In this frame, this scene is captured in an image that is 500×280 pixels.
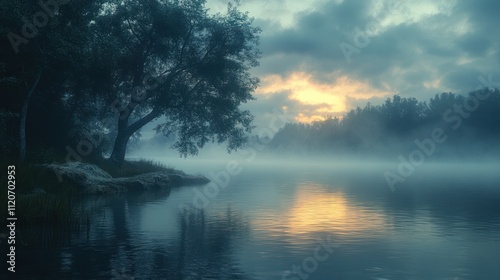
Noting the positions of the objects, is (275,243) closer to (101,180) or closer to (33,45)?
(33,45)

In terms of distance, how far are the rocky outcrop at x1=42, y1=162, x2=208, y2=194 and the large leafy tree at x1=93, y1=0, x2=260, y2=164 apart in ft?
19.9

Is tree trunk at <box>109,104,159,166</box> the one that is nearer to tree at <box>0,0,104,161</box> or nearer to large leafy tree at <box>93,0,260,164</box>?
large leafy tree at <box>93,0,260,164</box>

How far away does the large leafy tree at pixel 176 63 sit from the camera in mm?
57594

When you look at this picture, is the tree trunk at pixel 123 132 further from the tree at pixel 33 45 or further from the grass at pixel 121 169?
the tree at pixel 33 45

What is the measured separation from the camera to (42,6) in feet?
122

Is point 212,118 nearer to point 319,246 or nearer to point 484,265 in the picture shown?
point 319,246

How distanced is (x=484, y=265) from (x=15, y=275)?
50.5 feet

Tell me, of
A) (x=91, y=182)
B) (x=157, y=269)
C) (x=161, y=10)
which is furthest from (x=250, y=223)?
(x=161, y=10)

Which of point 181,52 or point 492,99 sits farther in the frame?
point 492,99

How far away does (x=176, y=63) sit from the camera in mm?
61688

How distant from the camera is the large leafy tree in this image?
189ft

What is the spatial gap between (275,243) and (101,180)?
27.3 m

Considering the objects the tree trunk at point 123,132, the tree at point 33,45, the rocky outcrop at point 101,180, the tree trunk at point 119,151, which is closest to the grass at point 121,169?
the tree trunk at point 119,151

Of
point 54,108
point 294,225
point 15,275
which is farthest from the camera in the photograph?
point 54,108
